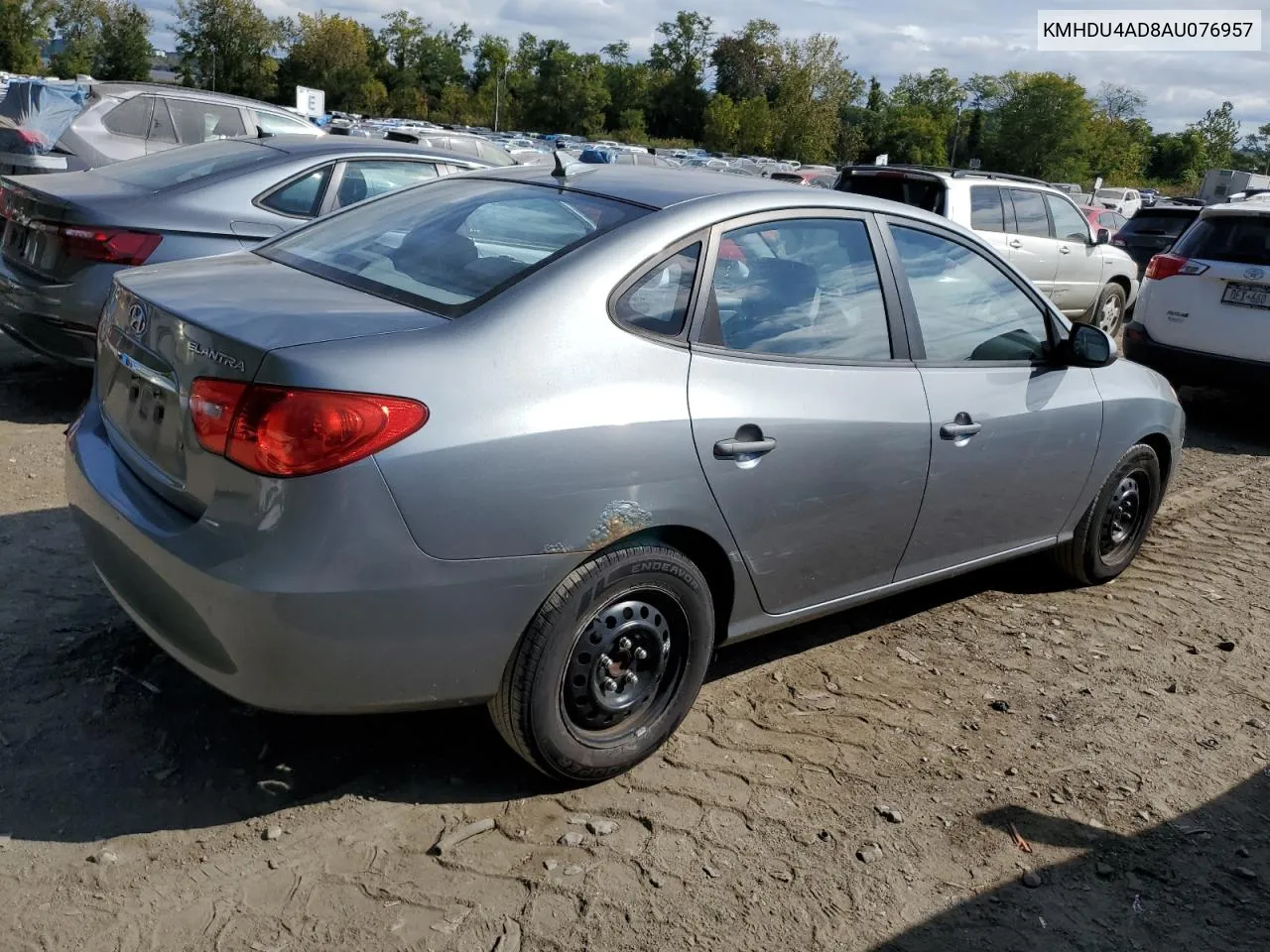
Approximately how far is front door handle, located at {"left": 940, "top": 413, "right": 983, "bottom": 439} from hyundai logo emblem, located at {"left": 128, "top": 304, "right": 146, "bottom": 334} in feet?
8.07

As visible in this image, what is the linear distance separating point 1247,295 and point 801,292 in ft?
19.7

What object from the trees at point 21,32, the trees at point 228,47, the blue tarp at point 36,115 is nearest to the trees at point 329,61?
the trees at point 228,47

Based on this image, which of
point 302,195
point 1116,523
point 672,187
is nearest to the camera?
point 672,187

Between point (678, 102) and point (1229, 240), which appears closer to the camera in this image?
point (1229, 240)

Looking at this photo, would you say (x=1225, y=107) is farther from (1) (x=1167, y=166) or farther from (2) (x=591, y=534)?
(2) (x=591, y=534)

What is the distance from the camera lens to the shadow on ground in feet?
9.03

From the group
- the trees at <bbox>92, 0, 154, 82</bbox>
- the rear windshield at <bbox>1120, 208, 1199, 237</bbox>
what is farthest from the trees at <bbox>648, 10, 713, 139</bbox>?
the rear windshield at <bbox>1120, 208, 1199, 237</bbox>

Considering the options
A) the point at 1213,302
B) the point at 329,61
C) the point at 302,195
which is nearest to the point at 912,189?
the point at 1213,302

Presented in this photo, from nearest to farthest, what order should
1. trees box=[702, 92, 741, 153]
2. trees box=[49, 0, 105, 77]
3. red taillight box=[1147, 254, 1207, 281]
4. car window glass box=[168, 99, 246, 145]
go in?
1. red taillight box=[1147, 254, 1207, 281]
2. car window glass box=[168, 99, 246, 145]
3. trees box=[49, 0, 105, 77]
4. trees box=[702, 92, 741, 153]

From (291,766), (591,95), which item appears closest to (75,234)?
(291,766)

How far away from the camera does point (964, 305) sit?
13.3 feet

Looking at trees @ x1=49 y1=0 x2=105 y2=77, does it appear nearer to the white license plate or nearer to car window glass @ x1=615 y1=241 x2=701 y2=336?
the white license plate

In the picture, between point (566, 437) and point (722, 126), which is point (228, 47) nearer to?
point (722, 126)

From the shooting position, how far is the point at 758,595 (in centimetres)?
339
